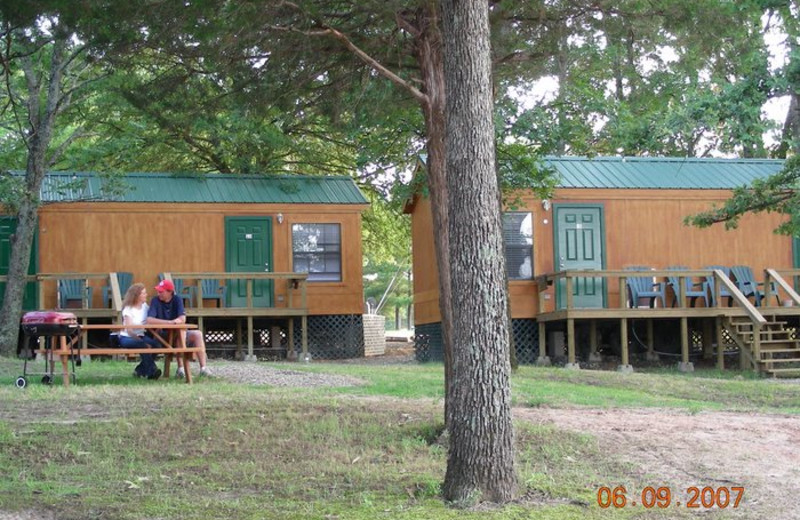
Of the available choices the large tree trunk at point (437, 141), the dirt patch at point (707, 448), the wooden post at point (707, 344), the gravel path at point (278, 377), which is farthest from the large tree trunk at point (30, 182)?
the wooden post at point (707, 344)

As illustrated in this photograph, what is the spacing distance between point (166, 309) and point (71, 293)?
7450 mm

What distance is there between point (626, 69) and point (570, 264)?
952 centimetres

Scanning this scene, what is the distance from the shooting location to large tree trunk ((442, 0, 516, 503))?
21.2 feet

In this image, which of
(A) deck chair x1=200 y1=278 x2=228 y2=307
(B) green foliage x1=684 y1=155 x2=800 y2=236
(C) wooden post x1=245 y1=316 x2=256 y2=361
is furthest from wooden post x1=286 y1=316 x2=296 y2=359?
(B) green foliage x1=684 y1=155 x2=800 y2=236

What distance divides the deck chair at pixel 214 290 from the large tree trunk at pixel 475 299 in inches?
536

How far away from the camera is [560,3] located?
9.93 m

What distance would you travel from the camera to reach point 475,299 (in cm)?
646

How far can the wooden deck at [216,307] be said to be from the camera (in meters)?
18.0

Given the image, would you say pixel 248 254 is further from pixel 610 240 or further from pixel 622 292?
pixel 622 292

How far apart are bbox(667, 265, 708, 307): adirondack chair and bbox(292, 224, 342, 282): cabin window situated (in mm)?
6256

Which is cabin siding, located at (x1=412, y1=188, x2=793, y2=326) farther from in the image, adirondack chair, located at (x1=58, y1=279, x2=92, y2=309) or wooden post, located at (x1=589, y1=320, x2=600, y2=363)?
adirondack chair, located at (x1=58, y1=279, x2=92, y2=309)

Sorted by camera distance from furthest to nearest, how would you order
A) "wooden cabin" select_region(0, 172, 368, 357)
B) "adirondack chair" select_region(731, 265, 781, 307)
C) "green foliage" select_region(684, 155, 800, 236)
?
1. "adirondack chair" select_region(731, 265, 781, 307)
2. "wooden cabin" select_region(0, 172, 368, 357)
3. "green foliage" select_region(684, 155, 800, 236)

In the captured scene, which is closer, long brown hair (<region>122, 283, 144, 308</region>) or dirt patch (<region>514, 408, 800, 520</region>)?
dirt patch (<region>514, 408, 800, 520</region>)

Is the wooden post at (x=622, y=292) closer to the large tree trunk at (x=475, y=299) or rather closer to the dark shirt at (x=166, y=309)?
the dark shirt at (x=166, y=309)
